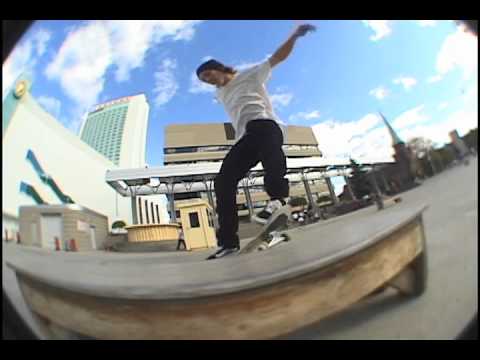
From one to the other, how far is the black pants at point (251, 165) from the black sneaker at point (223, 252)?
0.03 metres

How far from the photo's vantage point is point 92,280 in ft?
2.14

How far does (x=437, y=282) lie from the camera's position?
714 mm

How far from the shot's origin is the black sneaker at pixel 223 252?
65 centimetres

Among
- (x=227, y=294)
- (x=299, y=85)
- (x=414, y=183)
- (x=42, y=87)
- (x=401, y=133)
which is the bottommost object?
(x=227, y=294)

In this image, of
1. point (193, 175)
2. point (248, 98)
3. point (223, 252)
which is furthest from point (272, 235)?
point (248, 98)

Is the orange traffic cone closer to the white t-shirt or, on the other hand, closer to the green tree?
the white t-shirt

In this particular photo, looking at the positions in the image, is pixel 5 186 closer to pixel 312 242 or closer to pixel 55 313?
pixel 55 313

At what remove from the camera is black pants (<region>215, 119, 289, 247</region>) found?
0.67m

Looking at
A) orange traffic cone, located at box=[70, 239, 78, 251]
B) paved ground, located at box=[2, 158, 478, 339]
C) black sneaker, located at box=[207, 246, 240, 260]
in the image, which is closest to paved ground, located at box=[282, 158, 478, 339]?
paved ground, located at box=[2, 158, 478, 339]

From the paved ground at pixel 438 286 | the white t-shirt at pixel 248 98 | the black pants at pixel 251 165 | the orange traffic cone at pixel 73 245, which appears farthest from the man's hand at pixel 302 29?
the orange traffic cone at pixel 73 245

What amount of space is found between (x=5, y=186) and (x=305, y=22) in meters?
0.81

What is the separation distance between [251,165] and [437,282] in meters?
0.54

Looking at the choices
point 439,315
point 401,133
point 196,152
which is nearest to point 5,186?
point 196,152

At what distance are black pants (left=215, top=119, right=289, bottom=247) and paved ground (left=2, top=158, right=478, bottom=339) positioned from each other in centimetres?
12
